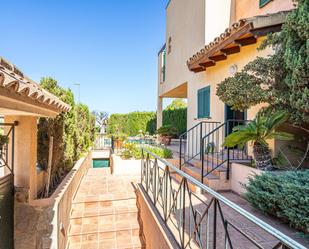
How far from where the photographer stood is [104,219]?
219 inches

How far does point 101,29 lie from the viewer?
17672mm

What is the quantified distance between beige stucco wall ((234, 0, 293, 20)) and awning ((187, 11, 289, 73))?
1004mm

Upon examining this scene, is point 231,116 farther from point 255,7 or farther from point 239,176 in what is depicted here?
point 255,7

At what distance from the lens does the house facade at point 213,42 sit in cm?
549

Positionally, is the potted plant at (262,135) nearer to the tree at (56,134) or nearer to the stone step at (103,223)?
the stone step at (103,223)

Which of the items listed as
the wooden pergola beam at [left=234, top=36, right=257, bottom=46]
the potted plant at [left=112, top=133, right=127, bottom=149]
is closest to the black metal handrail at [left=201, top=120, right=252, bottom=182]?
the wooden pergola beam at [left=234, top=36, right=257, bottom=46]

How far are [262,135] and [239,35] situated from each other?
2.49 m

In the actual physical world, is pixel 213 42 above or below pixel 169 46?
below

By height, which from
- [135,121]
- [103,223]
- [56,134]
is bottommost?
[103,223]

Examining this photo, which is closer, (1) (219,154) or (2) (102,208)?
(2) (102,208)

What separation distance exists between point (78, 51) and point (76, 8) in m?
8.70

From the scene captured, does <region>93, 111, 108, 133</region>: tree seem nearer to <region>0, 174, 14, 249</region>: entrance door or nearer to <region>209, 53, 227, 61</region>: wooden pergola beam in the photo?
<region>209, 53, 227, 61</region>: wooden pergola beam

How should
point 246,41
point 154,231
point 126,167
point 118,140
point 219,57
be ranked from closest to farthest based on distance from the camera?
point 154,231, point 246,41, point 219,57, point 126,167, point 118,140

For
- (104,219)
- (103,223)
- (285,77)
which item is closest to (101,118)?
(104,219)
